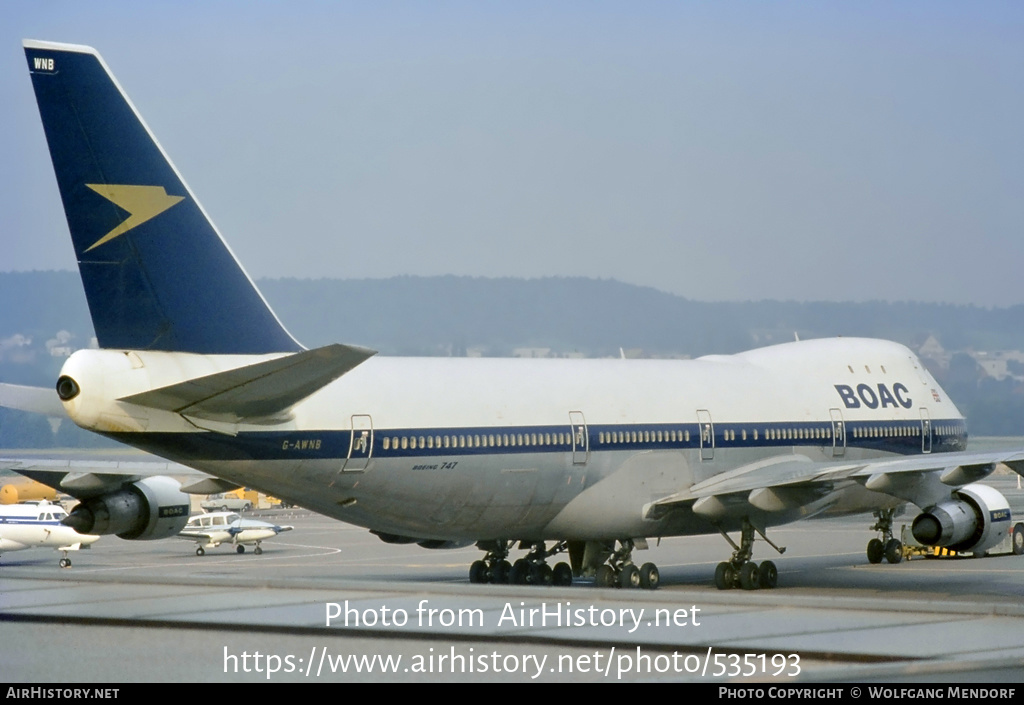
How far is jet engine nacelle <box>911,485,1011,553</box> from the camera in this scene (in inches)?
1070

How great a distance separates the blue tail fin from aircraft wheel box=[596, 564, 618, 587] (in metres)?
10.6

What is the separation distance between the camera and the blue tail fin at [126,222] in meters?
19.1

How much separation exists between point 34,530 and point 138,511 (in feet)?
87.0

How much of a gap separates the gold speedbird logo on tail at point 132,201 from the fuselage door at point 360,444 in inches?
203

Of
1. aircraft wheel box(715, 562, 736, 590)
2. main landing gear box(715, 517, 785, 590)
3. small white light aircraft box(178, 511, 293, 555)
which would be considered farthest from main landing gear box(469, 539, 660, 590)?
small white light aircraft box(178, 511, 293, 555)

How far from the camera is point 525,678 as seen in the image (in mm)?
7938

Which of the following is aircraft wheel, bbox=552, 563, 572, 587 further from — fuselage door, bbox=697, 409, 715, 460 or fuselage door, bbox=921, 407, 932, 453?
fuselage door, bbox=921, 407, 932, 453

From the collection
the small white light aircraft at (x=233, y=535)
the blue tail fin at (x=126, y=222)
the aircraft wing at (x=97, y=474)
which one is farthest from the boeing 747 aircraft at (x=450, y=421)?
the small white light aircraft at (x=233, y=535)

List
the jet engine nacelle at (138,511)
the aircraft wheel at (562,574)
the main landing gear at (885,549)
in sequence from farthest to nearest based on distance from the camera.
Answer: the main landing gear at (885,549)
the aircraft wheel at (562,574)
the jet engine nacelle at (138,511)

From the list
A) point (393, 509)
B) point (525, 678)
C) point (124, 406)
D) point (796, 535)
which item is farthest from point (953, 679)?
point (796, 535)

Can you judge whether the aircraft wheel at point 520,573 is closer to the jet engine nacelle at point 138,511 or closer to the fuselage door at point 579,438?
the fuselage door at point 579,438

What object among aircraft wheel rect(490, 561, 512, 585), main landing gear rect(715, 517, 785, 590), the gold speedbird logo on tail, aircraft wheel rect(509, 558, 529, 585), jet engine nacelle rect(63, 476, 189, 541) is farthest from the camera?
aircraft wheel rect(490, 561, 512, 585)

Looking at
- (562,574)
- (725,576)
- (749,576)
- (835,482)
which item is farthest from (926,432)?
(562,574)

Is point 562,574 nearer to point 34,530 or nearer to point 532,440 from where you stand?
point 532,440
